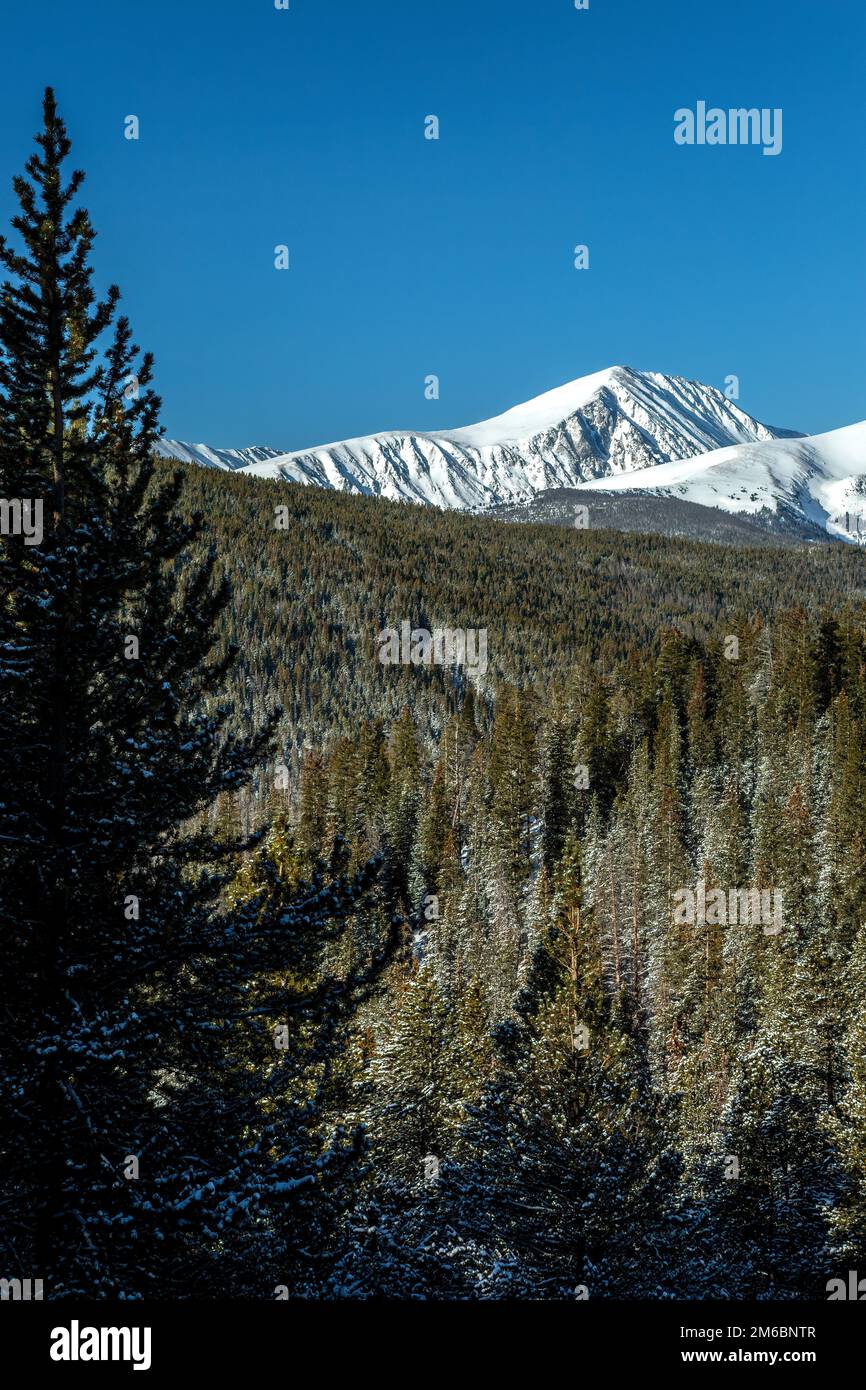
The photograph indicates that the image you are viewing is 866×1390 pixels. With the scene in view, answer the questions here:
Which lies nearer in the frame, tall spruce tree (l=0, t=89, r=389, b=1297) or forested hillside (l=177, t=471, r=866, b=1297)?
tall spruce tree (l=0, t=89, r=389, b=1297)

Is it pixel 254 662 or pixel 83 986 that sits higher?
pixel 254 662

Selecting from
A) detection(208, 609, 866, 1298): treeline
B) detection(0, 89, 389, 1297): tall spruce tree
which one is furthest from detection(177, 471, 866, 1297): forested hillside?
detection(0, 89, 389, 1297): tall spruce tree

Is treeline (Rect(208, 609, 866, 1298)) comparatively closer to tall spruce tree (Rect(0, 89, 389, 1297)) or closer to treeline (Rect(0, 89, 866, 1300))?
treeline (Rect(0, 89, 866, 1300))

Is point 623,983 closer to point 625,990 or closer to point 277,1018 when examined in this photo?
point 625,990

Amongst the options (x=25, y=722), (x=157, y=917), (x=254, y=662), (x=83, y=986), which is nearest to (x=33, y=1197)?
(x=83, y=986)

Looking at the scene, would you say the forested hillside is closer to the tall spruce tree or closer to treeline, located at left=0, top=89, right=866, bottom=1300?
treeline, located at left=0, top=89, right=866, bottom=1300

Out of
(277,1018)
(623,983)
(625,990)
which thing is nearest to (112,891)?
(277,1018)

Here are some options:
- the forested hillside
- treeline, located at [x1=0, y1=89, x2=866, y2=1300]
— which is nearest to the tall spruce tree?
treeline, located at [x1=0, y1=89, x2=866, y2=1300]

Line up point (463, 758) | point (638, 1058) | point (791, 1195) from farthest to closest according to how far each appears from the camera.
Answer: point (463, 758) → point (638, 1058) → point (791, 1195)

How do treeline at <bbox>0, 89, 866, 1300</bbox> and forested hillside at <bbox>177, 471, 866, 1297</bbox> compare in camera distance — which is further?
forested hillside at <bbox>177, 471, 866, 1297</bbox>

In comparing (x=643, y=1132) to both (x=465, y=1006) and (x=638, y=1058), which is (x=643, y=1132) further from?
(x=465, y=1006)

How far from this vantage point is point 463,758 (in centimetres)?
9800

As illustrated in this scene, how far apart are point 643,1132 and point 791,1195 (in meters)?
8.82

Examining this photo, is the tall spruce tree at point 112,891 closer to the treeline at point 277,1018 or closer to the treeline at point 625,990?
the treeline at point 277,1018
